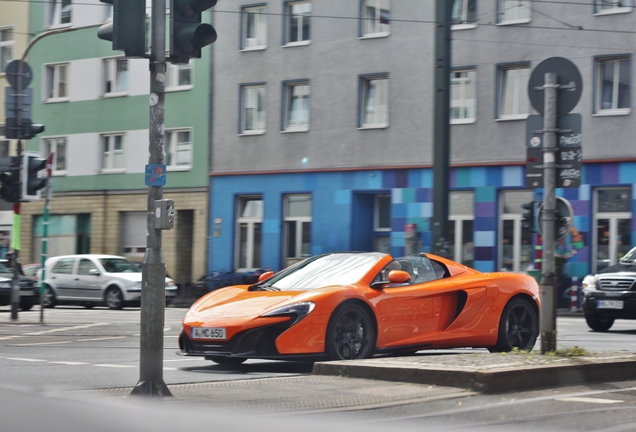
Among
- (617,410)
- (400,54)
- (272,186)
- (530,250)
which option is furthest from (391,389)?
(272,186)

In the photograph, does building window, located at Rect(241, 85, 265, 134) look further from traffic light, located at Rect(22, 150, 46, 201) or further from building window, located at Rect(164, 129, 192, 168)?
traffic light, located at Rect(22, 150, 46, 201)

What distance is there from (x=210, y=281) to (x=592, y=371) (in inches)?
1086

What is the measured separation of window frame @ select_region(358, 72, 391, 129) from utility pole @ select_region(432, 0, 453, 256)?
1145 centimetres

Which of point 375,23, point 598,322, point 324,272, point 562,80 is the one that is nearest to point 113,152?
point 375,23

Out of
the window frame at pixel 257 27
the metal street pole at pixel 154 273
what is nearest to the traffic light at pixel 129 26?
the metal street pole at pixel 154 273

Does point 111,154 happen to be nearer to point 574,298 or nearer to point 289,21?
point 289,21

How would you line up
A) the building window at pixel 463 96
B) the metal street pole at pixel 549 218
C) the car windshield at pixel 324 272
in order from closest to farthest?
the metal street pole at pixel 549 218 → the car windshield at pixel 324 272 → the building window at pixel 463 96

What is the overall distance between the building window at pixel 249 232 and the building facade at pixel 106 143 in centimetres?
138

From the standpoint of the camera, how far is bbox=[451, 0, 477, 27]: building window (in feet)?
110

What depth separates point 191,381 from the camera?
34.8 feet

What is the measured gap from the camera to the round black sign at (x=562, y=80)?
11.2 meters

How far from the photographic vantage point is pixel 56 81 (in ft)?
147

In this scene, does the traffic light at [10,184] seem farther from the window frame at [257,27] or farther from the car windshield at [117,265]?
the window frame at [257,27]

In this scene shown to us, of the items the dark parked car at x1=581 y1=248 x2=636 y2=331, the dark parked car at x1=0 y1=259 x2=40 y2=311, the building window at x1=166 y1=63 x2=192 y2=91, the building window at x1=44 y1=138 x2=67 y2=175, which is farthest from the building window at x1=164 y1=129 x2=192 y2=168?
the dark parked car at x1=581 y1=248 x2=636 y2=331
